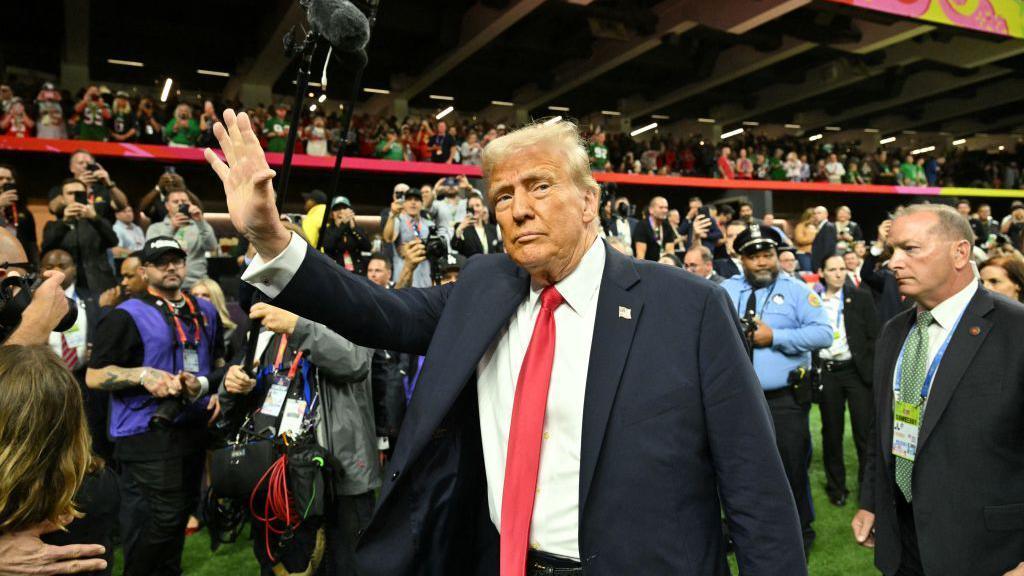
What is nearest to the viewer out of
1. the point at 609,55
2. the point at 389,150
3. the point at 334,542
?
the point at 334,542

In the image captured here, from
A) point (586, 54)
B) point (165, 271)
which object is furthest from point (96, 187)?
point (586, 54)

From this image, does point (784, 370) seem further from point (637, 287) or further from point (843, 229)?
point (843, 229)

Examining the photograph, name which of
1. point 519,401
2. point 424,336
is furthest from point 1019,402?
point 424,336

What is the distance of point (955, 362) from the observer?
6.93ft

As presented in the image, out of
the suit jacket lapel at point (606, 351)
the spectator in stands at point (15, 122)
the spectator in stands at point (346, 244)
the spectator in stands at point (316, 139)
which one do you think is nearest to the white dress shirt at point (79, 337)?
the spectator in stands at point (346, 244)

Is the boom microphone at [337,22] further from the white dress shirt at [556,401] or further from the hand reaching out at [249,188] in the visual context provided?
the white dress shirt at [556,401]

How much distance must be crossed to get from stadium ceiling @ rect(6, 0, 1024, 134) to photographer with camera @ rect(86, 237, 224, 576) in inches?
428

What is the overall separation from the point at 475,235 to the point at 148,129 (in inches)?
245

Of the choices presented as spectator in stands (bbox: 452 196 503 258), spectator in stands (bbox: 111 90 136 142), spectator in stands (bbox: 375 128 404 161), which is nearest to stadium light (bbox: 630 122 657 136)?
spectator in stands (bbox: 375 128 404 161)

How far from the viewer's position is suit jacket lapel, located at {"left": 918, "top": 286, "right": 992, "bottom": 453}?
2.09 meters

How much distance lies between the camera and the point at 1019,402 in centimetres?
200

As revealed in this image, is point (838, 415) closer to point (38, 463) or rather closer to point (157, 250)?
point (157, 250)

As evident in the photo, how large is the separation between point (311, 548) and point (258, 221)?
2158 mm

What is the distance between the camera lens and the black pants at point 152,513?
10.4 ft
